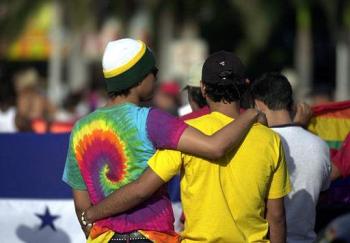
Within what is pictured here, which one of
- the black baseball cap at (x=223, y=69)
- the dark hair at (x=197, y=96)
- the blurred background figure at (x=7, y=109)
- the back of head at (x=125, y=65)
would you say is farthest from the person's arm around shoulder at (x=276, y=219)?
the blurred background figure at (x=7, y=109)

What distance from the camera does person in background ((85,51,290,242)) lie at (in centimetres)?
507

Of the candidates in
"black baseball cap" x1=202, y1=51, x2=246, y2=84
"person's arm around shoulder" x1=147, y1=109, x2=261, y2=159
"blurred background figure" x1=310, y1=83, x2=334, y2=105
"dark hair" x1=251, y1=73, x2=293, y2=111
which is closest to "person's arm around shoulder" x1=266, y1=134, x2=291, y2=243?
"person's arm around shoulder" x1=147, y1=109, x2=261, y2=159

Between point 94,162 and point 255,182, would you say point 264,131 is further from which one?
point 94,162

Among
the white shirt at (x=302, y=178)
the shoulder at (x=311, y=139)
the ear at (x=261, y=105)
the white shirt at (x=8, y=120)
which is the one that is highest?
the ear at (x=261, y=105)

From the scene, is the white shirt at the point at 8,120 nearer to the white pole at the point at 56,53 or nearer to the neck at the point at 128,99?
the neck at the point at 128,99

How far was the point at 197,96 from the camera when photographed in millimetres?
6961

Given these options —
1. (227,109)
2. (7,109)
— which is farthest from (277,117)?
(7,109)

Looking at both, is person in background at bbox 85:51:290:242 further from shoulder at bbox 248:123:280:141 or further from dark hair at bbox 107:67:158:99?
dark hair at bbox 107:67:158:99

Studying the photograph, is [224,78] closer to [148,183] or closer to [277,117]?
[148,183]

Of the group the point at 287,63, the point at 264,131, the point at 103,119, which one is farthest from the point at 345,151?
the point at 287,63

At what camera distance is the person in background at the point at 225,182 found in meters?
5.07

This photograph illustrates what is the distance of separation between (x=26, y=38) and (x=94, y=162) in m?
46.7

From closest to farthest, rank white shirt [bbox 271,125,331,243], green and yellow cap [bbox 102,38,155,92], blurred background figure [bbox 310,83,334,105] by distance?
green and yellow cap [bbox 102,38,155,92] → white shirt [bbox 271,125,331,243] → blurred background figure [bbox 310,83,334,105]

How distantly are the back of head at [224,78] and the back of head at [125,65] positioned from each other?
296mm
